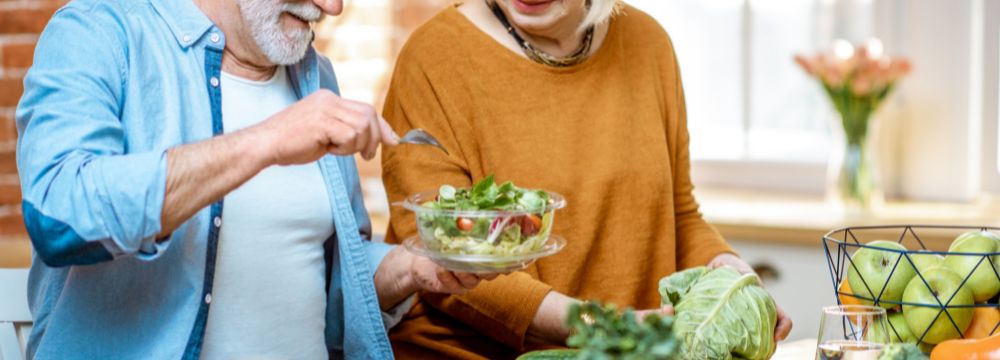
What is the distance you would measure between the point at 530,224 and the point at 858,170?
1819 mm

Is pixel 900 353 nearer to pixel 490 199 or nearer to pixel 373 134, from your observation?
pixel 490 199

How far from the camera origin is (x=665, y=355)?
1149mm

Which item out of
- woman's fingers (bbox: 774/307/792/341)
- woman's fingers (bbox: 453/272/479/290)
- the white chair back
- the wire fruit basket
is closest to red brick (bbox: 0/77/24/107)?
the white chair back

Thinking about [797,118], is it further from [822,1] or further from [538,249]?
[538,249]

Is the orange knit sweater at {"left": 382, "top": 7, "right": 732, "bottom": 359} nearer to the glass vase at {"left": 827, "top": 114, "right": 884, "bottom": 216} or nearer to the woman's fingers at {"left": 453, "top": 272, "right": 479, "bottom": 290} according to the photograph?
the woman's fingers at {"left": 453, "top": 272, "right": 479, "bottom": 290}

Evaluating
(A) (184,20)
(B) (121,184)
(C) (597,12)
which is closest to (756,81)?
(C) (597,12)

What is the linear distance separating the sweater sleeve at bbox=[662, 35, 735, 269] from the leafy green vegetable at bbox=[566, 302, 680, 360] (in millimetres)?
1106

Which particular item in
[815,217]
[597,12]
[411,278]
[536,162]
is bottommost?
[815,217]

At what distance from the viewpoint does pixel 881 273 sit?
5.31 ft

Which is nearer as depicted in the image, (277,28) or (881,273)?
(881,273)

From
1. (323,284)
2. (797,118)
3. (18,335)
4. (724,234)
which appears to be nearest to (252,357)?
(323,284)

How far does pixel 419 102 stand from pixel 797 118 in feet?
5.54

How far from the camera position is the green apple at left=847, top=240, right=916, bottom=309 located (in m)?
1.62

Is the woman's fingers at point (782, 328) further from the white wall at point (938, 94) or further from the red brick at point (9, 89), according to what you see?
the red brick at point (9, 89)
